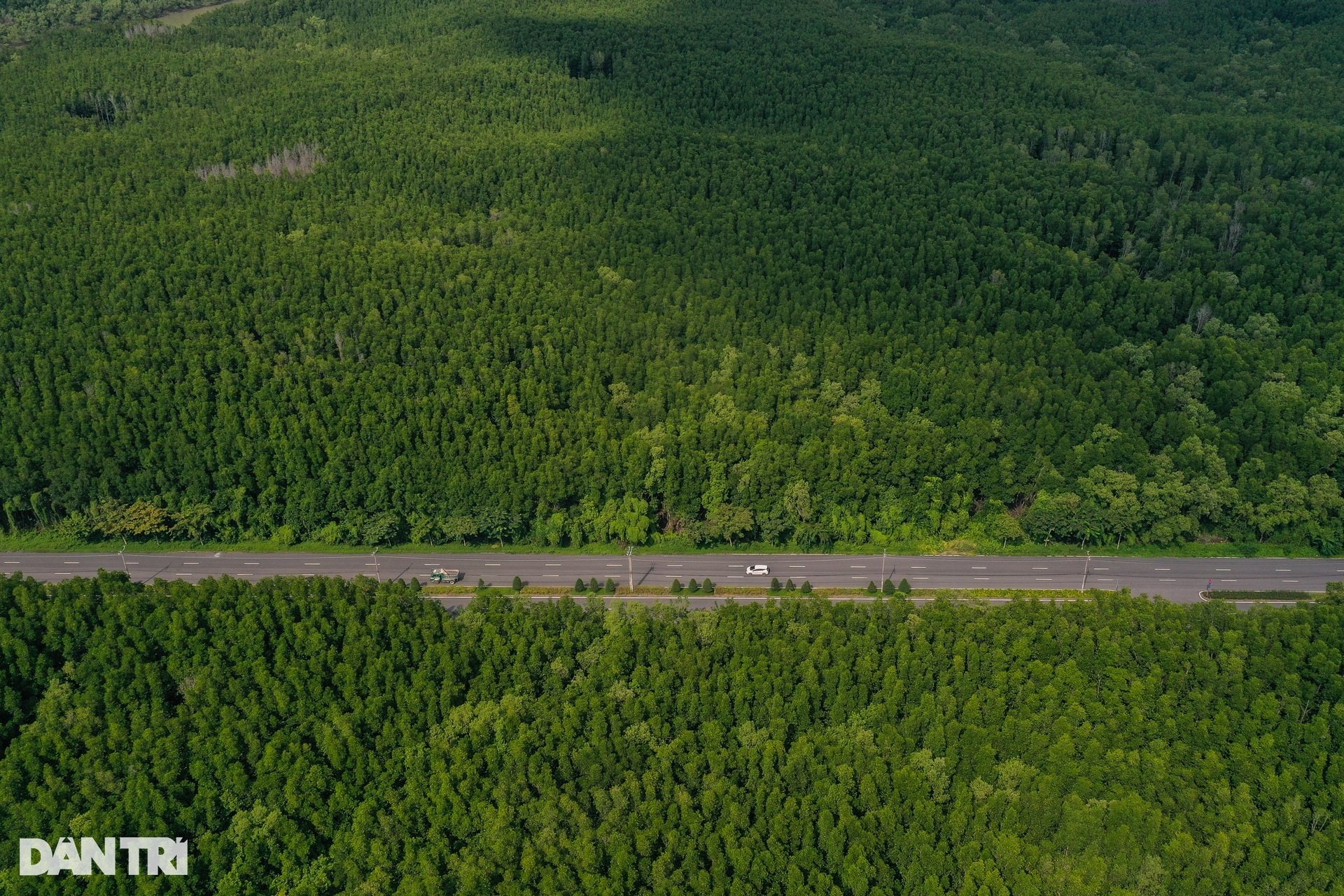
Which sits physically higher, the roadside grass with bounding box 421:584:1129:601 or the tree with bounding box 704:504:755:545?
the tree with bounding box 704:504:755:545

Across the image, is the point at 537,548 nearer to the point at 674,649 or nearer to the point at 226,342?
the point at 674,649

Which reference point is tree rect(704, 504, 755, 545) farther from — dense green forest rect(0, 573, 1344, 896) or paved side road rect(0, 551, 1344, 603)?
dense green forest rect(0, 573, 1344, 896)

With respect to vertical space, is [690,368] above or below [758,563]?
above

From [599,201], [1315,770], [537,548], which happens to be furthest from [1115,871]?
[599,201]

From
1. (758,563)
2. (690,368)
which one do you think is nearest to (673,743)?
(758,563)

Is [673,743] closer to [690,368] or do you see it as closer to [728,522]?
[728,522]

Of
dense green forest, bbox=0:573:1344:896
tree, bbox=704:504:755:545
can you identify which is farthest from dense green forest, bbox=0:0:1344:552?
dense green forest, bbox=0:573:1344:896

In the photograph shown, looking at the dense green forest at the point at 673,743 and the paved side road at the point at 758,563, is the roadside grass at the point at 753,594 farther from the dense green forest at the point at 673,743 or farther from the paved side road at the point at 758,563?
the dense green forest at the point at 673,743
